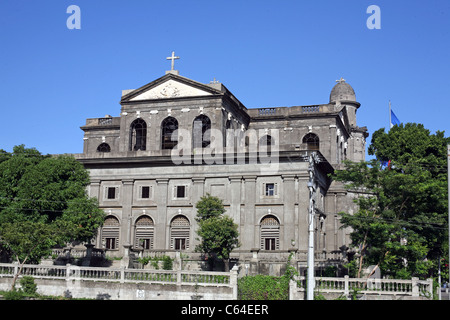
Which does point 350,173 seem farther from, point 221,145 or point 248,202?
point 221,145

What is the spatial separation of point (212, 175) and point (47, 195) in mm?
13487

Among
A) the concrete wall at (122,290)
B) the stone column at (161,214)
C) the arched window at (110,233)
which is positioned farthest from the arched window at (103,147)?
the concrete wall at (122,290)

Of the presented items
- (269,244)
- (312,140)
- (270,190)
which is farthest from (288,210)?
(312,140)

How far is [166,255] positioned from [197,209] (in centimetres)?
533

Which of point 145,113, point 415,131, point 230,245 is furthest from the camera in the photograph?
point 145,113

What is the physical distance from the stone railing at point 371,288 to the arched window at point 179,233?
16588 millimetres

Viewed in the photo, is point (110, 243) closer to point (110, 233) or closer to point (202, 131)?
point (110, 233)

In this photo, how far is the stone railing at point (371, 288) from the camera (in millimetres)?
32781

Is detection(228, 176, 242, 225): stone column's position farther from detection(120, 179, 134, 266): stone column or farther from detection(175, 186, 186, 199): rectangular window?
detection(120, 179, 134, 266): stone column

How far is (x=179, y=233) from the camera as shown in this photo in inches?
1960

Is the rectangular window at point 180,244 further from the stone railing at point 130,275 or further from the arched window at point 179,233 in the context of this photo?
the stone railing at point 130,275

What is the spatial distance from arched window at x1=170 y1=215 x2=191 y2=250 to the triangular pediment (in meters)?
11.8
